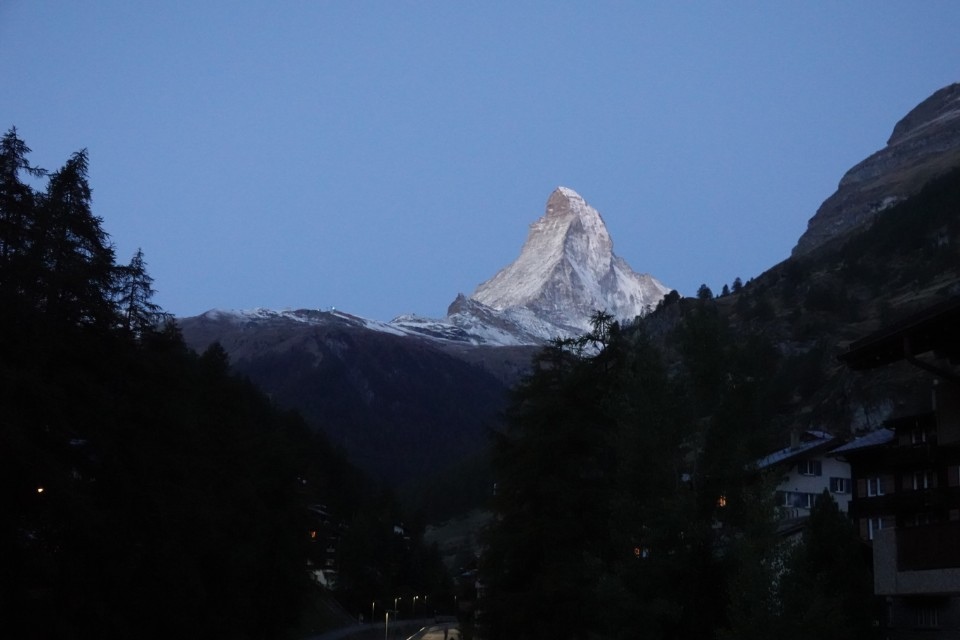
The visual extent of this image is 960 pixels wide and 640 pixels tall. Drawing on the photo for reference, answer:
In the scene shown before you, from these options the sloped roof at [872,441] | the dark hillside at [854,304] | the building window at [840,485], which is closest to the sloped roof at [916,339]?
the sloped roof at [872,441]

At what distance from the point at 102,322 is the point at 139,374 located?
9.13 feet

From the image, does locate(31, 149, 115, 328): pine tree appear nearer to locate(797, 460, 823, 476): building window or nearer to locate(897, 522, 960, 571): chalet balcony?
locate(897, 522, 960, 571): chalet balcony

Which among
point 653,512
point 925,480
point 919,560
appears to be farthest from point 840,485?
point 919,560

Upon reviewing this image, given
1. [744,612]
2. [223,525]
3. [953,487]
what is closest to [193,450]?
[223,525]

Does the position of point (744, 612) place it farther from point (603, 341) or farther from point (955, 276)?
point (955, 276)

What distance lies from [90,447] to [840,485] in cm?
5870

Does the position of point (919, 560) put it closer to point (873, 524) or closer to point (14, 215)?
point (14, 215)

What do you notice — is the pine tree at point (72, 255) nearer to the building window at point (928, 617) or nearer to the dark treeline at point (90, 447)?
the dark treeline at point (90, 447)

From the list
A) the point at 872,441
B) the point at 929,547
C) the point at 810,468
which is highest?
the point at 872,441

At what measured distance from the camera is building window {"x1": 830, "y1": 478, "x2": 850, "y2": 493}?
81.7 m

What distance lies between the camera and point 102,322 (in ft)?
118

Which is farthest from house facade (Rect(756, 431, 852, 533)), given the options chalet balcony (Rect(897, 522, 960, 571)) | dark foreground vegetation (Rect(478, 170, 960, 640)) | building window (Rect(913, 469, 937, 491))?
chalet balcony (Rect(897, 522, 960, 571))

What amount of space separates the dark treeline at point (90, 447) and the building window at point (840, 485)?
147ft

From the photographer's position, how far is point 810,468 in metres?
80.9
